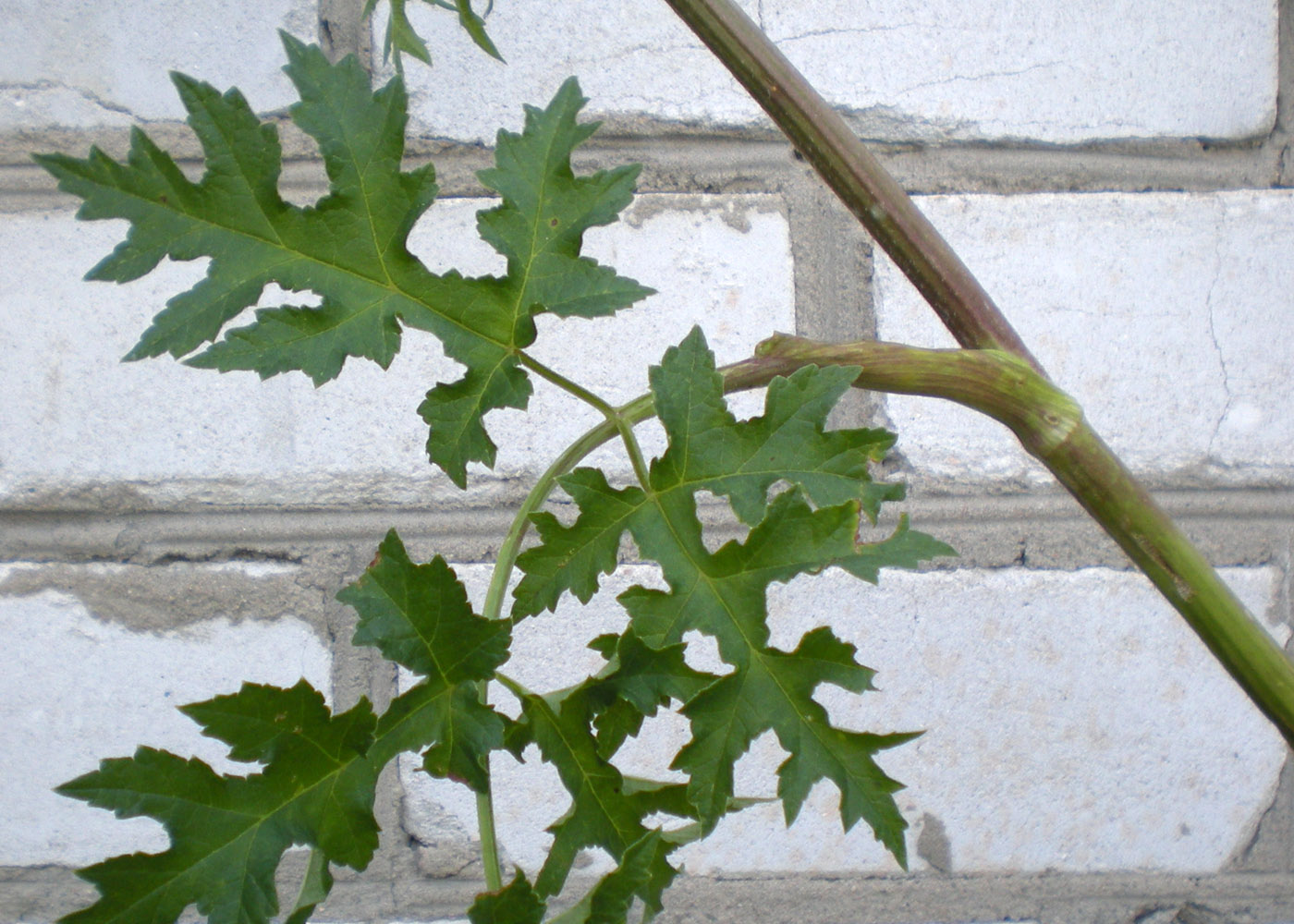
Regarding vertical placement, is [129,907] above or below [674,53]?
below

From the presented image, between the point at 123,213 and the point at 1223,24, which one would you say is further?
the point at 1223,24

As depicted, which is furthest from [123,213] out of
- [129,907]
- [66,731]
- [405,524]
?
[66,731]

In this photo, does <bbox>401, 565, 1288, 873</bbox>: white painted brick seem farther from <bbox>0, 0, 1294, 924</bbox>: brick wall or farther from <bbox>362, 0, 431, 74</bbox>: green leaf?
<bbox>362, 0, 431, 74</bbox>: green leaf

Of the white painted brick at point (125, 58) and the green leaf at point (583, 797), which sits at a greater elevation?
the white painted brick at point (125, 58)

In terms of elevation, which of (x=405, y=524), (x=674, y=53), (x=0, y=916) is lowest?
(x=0, y=916)

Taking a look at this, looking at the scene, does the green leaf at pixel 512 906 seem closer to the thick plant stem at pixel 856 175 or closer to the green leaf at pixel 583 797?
the green leaf at pixel 583 797

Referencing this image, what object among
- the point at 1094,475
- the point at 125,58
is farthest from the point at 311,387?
the point at 1094,475

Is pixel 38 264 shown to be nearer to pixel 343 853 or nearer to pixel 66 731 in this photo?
pixel 66 731

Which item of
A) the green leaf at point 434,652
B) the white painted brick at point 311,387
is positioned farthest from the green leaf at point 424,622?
the white painted brick at point 311,387
